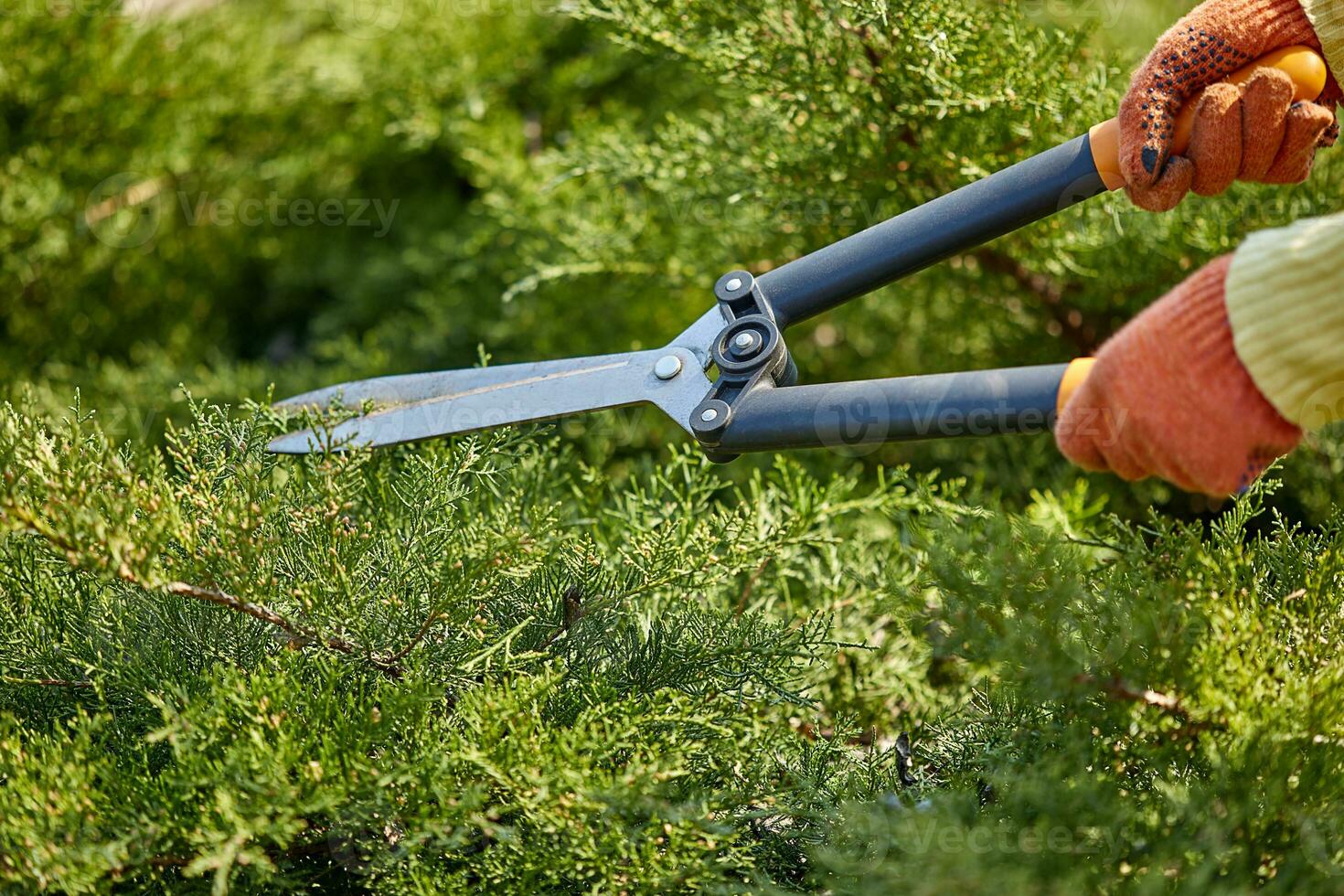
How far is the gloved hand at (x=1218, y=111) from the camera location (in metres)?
1.06

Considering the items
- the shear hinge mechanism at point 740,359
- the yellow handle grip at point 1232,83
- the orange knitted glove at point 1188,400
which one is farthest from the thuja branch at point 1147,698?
the yellow handle grip at point 1232,83

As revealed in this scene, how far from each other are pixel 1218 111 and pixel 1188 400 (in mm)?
396

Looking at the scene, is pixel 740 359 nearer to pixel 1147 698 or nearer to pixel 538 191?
pixel 1147 698

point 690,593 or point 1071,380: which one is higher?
point 1071,380

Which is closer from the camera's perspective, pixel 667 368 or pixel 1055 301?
pixel 667 368

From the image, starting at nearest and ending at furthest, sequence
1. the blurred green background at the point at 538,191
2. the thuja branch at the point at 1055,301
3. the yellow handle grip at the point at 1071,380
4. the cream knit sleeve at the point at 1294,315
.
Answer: the cream knit sleeve at the point at 1294,315, the yellow handle grip at the point at 1071,380, the blurred green background at the point at 538,191, the thuja branch at the point at 1055,301

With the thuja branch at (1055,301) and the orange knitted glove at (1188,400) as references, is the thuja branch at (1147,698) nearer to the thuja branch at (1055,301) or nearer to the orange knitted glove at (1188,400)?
the orange knitted glove at (1188,400)

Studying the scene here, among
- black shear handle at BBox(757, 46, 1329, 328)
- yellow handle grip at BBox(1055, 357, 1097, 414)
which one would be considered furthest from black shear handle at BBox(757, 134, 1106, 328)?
yellow handle grip at BBox(1055, 357, 1097, 414)

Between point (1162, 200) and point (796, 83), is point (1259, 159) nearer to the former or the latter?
point (1162, 200)

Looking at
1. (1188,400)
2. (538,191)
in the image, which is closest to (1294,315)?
(1188,400)

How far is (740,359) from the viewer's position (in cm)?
111

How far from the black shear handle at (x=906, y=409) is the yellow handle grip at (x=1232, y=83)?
29 cm

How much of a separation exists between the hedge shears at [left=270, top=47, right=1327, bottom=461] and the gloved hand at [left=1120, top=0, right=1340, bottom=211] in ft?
0.07

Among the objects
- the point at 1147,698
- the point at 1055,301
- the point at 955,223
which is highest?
the point at 955,223
